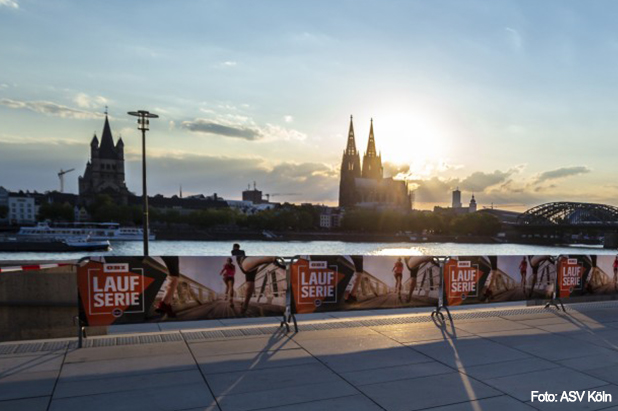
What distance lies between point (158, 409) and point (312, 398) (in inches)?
62.2

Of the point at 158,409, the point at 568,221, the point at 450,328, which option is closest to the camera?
the point at 158,409

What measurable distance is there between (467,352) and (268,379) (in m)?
3.15

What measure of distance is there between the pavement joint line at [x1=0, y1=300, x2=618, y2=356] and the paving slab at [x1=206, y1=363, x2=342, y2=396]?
5.88ft

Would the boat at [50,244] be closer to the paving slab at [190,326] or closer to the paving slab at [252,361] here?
the paving slab at [190,326]

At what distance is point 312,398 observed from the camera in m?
4.64

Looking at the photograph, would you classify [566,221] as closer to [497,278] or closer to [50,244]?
[50,244]

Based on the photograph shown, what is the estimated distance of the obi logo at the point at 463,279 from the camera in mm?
9195

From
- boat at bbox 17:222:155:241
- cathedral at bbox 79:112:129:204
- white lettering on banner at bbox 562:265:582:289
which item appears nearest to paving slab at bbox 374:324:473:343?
white lettering on banner at bbox 562:265:582:289

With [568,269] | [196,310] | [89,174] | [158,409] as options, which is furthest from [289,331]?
[89,174]

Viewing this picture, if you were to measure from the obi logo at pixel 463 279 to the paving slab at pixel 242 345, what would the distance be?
4018 mm

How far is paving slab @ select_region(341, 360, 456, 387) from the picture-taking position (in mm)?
5246

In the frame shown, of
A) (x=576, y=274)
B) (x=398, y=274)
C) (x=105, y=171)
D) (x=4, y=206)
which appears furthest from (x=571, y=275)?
(x=4, y=206)

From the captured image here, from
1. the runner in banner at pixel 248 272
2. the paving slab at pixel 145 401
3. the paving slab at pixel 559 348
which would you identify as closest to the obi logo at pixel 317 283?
the runner in banner at pixel 248 272

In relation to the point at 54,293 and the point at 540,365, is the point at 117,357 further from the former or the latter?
the point at 540,365
